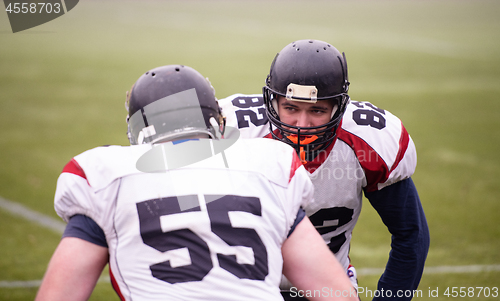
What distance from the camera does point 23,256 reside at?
15.3 ft

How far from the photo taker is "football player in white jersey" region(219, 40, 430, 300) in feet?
8.55

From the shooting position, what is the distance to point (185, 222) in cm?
162

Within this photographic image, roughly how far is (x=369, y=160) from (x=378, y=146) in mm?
98

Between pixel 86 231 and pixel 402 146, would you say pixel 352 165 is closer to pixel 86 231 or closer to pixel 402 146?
pixel 402 146

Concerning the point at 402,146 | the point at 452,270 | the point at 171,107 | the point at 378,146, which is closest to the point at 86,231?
the point at 171,107

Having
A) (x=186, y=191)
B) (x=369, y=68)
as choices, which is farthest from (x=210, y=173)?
(x=369, y=68)

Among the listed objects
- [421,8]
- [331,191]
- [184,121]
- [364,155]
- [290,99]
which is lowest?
[421,8]

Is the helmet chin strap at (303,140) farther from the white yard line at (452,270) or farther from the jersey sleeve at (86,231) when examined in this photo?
the white yard line at (452,270)

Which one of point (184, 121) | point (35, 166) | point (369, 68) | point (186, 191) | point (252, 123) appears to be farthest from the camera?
point (369, 68)

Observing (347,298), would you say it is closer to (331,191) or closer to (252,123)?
(331,191)

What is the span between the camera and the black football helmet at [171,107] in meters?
1.85

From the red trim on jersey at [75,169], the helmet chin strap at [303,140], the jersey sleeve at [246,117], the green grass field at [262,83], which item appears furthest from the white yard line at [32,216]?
the red trim on jersey at [75,169]

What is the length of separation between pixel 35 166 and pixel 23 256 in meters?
2.52

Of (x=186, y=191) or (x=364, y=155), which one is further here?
(x=364, y=155)
